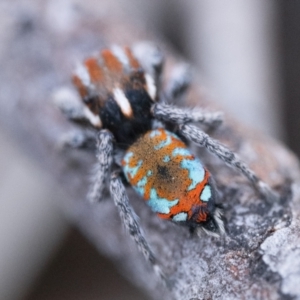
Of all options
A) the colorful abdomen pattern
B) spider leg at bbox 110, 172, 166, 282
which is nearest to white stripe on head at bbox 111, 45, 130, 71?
the colorful abdomen pattern

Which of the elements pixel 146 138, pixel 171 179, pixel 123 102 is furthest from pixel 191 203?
pixel 123 102

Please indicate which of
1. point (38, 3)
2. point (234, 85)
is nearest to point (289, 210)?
point (234, 85)

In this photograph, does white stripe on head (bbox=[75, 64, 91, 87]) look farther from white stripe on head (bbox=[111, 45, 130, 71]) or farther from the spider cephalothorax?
white stripe on head (bbox=[111, 45, 130, 71])

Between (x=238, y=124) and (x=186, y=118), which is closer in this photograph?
(x=186, y=118)

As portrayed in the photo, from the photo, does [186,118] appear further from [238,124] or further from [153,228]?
[153,228]

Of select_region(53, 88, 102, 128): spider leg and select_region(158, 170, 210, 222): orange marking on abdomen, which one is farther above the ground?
select_region(53, 88, 102, 128): spider leg

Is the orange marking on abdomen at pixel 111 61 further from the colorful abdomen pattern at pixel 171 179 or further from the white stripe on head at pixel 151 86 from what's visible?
the colorful abdomen pattern at pixel 171 179
